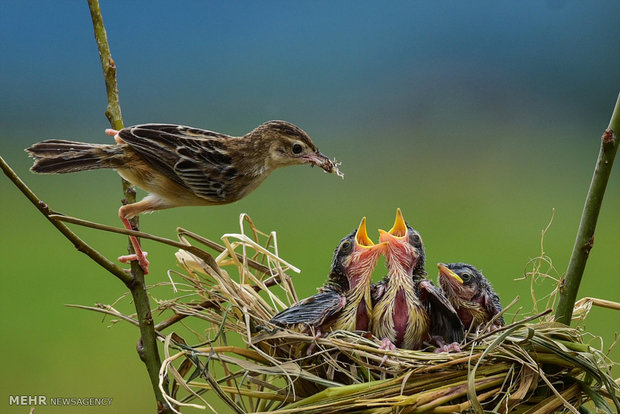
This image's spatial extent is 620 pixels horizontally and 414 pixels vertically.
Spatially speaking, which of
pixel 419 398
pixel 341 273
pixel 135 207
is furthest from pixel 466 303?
pixel 135 207

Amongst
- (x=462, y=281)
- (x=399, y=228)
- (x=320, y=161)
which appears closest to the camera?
(x=320, y=161)

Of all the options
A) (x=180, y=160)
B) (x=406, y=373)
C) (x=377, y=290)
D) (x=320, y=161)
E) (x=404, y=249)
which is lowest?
(x=406, y=373)

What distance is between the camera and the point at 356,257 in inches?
76.3

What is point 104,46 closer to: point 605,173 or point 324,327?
point 324,327

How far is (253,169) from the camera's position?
1.78 meters

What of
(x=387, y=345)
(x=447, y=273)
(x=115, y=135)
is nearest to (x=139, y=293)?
(x=115, y=135)

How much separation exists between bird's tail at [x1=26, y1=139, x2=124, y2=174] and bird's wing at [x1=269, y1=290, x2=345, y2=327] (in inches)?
22.8

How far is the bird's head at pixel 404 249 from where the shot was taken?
77.5 inches

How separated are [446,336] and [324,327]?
0.34 meters

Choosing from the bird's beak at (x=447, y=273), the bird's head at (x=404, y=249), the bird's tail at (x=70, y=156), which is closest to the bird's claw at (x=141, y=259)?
the bird's tail at (x=70, y=156)

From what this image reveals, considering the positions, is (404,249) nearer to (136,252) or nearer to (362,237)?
(362,237)

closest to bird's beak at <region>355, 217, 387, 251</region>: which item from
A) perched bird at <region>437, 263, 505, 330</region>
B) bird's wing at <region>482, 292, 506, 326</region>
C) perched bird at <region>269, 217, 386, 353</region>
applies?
perched bird at <region>269, 217, 386, 353</region>

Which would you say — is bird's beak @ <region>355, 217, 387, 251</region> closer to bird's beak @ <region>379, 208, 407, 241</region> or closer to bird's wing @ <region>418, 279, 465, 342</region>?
bird's beak @ <region>379, 208, 407, 241</region>

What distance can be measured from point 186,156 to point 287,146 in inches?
10.8
